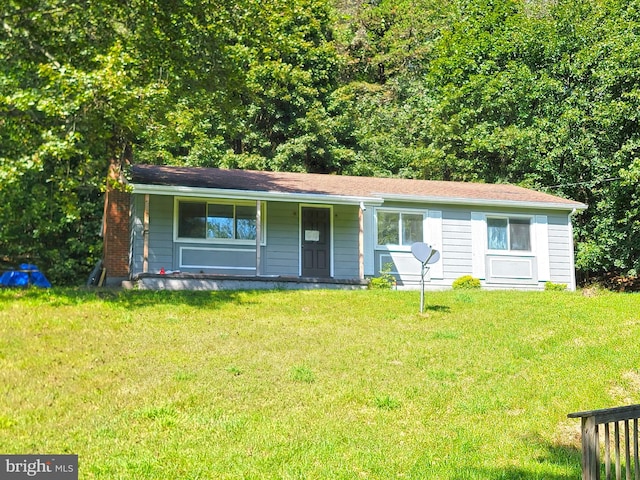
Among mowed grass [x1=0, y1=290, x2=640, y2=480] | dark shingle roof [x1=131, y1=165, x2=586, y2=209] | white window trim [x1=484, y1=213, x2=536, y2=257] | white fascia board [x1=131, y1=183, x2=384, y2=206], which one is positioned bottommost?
mowed grass [x1=0, y1=290, x2=640, y2=480]

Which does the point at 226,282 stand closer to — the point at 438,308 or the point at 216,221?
the point at 216,221

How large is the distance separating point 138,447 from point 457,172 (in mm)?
24096

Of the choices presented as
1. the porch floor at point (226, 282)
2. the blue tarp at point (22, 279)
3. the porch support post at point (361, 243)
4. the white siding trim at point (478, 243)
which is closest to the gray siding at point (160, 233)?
the porch floor at point (226, 282)

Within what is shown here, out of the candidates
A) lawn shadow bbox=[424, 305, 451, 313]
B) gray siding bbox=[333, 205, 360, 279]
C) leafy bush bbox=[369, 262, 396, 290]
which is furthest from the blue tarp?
lawn shadow bbox=[424, 305, 451, 313]

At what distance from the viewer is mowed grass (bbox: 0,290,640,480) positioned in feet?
19.3

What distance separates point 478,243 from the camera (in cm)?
1875

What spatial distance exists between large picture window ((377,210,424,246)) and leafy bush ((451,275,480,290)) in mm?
1566

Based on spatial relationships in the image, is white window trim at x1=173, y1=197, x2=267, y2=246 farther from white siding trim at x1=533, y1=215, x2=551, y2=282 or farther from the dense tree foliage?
white siding trim at x1=533, y1=215, x2=551, y2=282

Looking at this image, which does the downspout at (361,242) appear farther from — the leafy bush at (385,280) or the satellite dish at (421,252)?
the satellite dish at (421,252)

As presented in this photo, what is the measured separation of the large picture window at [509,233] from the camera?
62.2ft

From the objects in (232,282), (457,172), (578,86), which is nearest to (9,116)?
(232,282)

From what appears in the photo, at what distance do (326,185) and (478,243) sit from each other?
475cm

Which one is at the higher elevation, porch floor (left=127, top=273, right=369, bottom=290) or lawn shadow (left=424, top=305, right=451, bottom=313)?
porch floor (left=127, top=273, right=369, bottom=290)

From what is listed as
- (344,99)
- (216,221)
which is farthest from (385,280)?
(344,99)
